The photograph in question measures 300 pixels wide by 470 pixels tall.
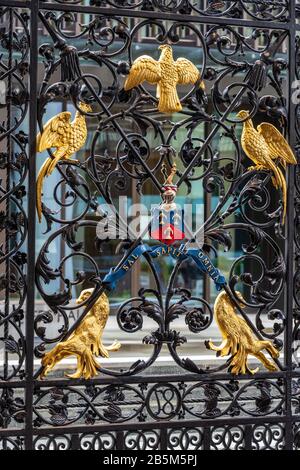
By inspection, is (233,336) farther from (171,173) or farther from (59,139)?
(59,139)

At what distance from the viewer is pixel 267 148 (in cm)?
482

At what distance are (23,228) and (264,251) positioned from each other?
981 cm

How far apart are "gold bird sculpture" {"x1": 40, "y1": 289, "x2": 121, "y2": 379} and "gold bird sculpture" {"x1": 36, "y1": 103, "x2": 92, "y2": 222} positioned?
1.93ft

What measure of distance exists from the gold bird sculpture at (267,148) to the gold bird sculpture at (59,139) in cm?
92

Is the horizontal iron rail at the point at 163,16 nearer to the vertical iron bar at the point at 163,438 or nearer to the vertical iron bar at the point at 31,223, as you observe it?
the vertical iron bar at the point at 31,223

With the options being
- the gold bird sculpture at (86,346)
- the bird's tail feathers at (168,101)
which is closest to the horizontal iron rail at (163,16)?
the bird's tail feathers at (168,101)

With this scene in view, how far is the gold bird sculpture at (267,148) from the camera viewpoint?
4.79 metres

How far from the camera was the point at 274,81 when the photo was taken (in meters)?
4.79

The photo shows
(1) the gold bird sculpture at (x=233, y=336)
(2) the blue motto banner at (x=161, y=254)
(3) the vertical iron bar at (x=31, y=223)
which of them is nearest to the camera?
(3) the vertical iron bar at (x=31, y=223)

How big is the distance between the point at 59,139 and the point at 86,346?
110 centimetres

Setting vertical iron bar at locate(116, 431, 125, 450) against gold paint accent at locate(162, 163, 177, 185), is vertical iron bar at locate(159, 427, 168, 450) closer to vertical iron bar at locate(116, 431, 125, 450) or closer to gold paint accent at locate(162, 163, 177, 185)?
vertical iron bar at locate(116, 431, 125, 450)

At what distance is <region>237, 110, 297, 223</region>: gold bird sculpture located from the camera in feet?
15.7

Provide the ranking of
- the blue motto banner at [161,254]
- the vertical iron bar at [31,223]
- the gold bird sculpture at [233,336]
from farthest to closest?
the gold bird sculpture at [233,336], the blue motto banner at [161,254], the vertical iron bar at [31,223]

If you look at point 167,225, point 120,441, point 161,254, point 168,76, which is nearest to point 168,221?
point 167,225
